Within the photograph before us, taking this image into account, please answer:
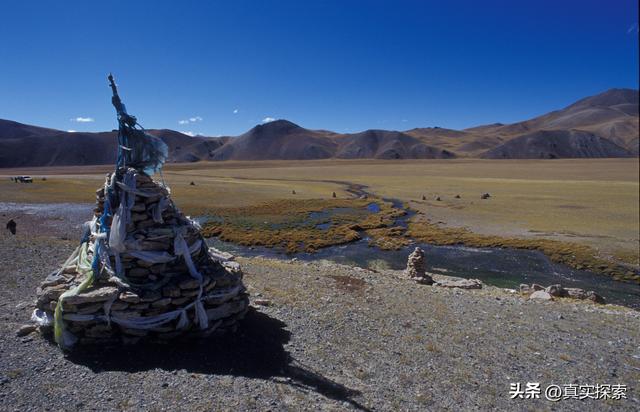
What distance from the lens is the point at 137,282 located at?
10.7 meters

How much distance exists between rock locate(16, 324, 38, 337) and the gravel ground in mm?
150

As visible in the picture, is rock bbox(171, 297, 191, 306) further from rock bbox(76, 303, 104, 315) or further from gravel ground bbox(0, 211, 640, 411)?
rock bbox(76, 303, 104, 315)

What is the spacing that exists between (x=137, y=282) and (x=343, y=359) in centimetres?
661

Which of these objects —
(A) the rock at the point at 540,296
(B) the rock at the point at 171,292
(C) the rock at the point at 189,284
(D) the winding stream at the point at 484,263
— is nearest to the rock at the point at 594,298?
(D) the winding stream at the point at 484,263

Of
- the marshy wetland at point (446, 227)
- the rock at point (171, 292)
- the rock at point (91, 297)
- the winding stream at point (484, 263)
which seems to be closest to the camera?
the rock at point (91, 297)

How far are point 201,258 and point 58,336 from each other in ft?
14.3

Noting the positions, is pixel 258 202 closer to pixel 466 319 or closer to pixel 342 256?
pixel 342 256

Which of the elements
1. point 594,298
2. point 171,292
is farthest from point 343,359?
point 594,298

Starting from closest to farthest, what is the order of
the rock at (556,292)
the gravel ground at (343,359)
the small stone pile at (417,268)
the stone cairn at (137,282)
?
the gravel ground at (343,359) → the stone cairn at (137,282) → the rock at (556,292) → the small stone pile at (417,268)

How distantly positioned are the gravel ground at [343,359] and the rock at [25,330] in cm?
15

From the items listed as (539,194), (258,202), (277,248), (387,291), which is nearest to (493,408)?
(387,291)

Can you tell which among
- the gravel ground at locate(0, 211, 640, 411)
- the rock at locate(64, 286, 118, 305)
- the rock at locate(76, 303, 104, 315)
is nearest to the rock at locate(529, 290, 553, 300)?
the gravel ground at locate(0, 211, 640, 411)

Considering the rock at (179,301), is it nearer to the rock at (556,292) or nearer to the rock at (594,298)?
the rock at (556,292)

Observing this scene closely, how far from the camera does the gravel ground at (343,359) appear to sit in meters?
8.80
